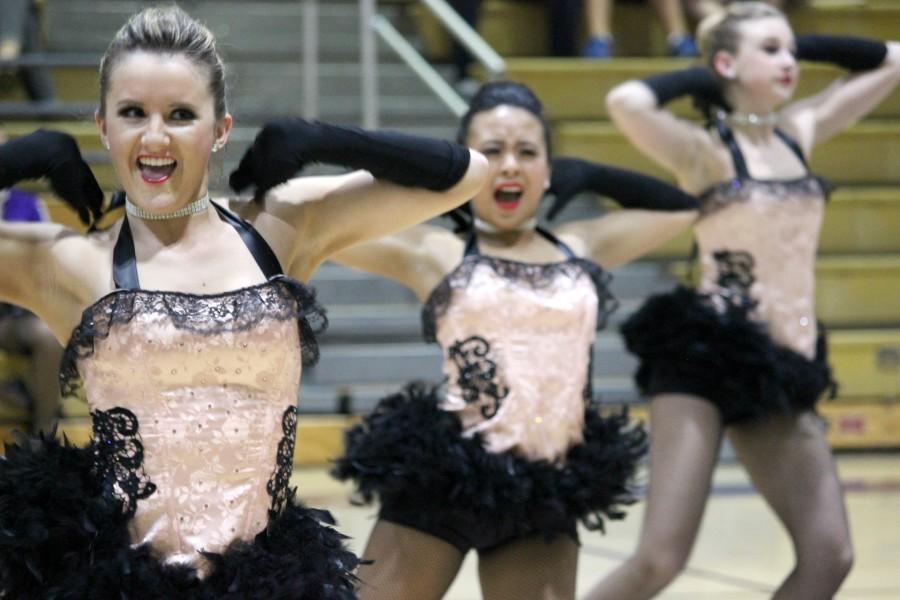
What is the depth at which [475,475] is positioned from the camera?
3.13 m

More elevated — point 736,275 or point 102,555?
point 736,275

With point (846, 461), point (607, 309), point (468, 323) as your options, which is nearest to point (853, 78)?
point (607, 309)

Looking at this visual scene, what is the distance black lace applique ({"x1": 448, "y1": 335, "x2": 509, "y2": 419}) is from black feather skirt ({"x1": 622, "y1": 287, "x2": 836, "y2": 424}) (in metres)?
0.85

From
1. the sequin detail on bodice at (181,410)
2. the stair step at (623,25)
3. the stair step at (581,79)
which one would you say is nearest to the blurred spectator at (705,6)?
the stair step at (623,25)

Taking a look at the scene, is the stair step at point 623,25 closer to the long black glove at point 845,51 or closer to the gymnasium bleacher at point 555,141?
the gymnasium bleacher at point 555,141

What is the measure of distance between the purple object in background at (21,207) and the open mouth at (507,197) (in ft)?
10.1

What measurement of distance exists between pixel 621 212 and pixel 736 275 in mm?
490

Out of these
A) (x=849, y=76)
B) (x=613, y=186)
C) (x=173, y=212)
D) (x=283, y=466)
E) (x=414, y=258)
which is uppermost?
(x=849, y=76)

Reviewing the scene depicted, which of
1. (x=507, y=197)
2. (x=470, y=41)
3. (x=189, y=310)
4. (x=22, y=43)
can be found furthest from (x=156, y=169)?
(x=22, y=43)

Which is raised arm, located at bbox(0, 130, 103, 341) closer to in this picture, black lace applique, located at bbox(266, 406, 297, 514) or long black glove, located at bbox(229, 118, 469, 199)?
long black glove, located at bbox(229, 118, 469, 199)

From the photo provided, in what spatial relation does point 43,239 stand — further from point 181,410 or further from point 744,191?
point 744,191

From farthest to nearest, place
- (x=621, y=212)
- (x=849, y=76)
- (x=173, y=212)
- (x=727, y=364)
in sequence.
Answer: (x=849, y=76), (x=727, y=364), (x=621, y=212), (x=173, y=212)

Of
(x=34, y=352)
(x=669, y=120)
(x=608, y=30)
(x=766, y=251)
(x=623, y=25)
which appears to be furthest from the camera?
(x=623, y=25)

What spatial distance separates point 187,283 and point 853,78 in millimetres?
2897
